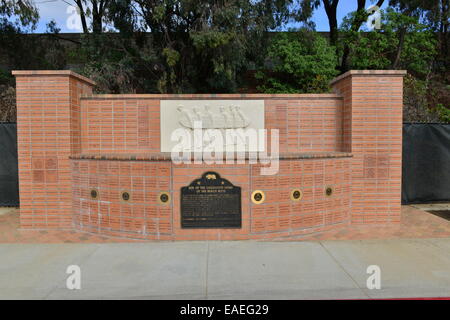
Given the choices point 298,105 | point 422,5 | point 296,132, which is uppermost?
point 422,5

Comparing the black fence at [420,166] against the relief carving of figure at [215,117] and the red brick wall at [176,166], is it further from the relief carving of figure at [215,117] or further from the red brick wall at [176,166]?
the relief carving of figure at [215,117]

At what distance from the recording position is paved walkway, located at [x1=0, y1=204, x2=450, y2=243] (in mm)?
5688

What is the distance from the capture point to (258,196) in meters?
5.55

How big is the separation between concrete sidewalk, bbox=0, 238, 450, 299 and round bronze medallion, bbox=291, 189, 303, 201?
2.47ft

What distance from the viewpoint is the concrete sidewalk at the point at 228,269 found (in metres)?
3.73

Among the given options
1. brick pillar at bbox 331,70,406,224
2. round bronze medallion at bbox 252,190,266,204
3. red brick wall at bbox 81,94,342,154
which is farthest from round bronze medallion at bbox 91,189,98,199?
brick pillar at bbox 331,70,406,224

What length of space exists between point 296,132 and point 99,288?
15.1 ft

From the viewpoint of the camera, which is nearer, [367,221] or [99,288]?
[99,288]

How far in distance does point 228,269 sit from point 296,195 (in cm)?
196

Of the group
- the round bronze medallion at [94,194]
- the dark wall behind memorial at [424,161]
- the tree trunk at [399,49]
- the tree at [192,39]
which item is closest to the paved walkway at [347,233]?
the round bronze medallion at [94,194]
